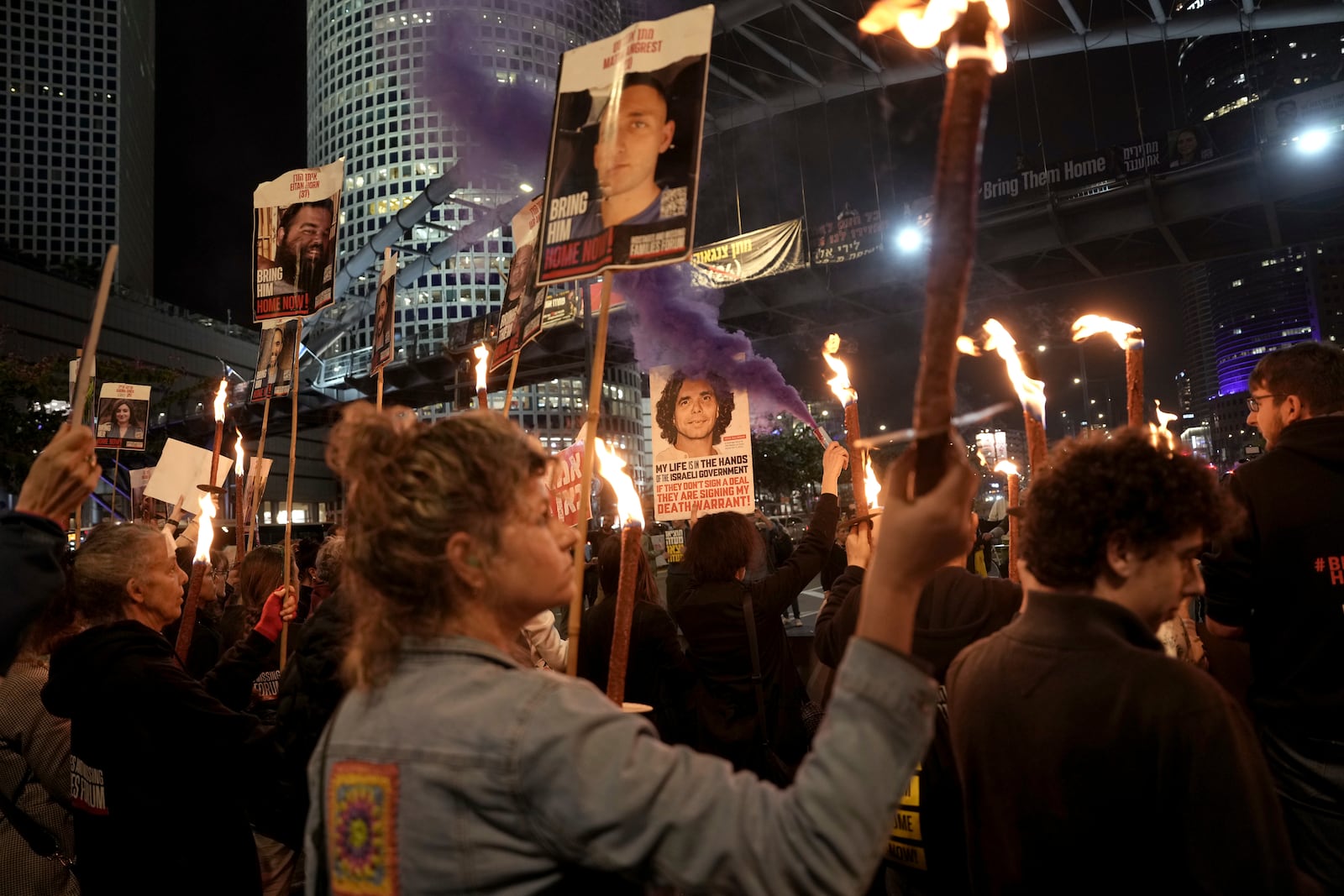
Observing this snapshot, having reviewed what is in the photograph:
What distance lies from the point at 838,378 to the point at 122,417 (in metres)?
11.3

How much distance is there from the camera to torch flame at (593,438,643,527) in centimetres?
332

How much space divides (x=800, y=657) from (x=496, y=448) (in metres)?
6.09

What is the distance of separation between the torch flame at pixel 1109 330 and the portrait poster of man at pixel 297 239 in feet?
18.2

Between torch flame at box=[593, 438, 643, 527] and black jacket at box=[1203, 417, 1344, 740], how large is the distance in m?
2.25

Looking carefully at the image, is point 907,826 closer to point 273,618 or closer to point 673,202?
point 673,202

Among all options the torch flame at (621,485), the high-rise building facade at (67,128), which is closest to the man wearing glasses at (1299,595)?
the torch flame at (621,485)

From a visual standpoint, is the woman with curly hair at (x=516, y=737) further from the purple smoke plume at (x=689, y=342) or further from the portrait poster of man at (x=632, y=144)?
the purple smoke plume at (x=689, y=342)

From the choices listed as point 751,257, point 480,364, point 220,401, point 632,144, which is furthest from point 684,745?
point 751,257

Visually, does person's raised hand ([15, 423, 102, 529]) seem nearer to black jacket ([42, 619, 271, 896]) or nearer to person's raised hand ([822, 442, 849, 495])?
black jacket ([42, 619, 271, 896])

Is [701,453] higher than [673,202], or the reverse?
[673,202]

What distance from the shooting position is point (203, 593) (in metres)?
5.59

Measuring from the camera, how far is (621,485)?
12.9 feet

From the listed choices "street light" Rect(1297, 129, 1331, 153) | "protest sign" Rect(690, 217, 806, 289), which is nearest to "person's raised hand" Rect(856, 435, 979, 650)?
"street light" Rect(1297, 129, 1331, 153)

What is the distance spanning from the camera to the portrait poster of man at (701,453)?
27.9 feet
